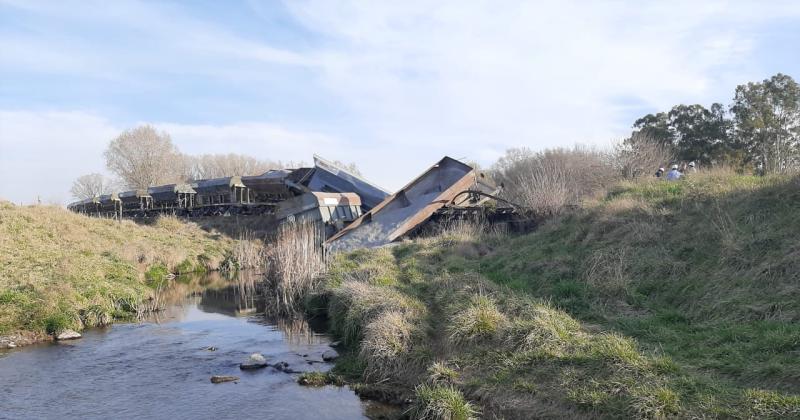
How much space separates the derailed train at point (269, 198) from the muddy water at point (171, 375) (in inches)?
551

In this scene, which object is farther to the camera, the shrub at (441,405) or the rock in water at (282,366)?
the rock in water at (282,366)

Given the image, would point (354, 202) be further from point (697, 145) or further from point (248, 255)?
point (697, 145)

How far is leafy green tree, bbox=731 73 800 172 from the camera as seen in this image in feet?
105

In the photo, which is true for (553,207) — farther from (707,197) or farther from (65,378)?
(65,378)

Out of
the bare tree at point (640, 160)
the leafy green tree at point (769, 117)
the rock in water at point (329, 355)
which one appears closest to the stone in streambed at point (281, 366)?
the rock in water at point (329, 355)

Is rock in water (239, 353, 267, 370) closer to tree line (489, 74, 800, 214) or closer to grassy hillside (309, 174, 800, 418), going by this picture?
grassy hillside (309, 174, 800, 418)

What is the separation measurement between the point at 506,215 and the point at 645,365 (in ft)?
54.0

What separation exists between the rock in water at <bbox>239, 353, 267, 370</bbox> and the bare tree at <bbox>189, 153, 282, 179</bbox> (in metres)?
73.4

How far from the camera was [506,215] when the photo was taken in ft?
75.9

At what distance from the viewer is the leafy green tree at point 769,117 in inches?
1266

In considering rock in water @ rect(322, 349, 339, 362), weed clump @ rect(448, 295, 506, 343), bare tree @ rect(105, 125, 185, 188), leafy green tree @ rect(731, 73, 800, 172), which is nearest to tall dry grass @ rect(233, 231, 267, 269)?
rock in water @ rect(322, 349, 339, 362)

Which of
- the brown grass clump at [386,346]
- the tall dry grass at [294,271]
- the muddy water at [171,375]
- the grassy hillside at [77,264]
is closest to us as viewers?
the muddy water at [171,375]

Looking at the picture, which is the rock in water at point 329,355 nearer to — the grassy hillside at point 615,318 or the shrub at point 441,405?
the grassy hillside at point 615,318

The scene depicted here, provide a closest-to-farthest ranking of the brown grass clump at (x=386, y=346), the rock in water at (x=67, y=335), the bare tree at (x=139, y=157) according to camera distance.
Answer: the brown grass clump at (x=386, y=346)
the rock in water at (x=67, y=335)
the bare tree at (x=139, y=157)
